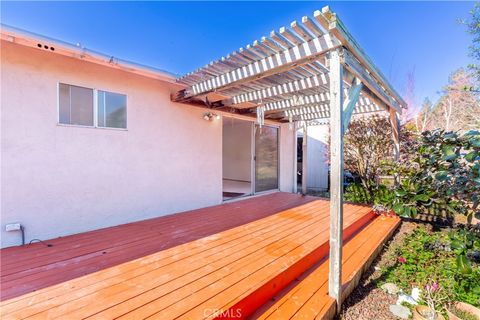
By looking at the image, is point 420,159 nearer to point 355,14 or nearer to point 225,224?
point 225,224

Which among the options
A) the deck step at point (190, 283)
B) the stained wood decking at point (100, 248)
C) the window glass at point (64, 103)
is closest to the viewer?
the deck step at point (190, 283)

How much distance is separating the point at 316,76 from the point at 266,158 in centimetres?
411

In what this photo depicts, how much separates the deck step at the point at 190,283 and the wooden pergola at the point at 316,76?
777 millimetres

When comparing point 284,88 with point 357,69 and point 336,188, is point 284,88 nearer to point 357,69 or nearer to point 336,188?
point 357,69

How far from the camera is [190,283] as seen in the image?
226cm

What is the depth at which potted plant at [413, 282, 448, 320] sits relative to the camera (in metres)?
2.25

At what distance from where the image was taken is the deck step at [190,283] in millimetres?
1869

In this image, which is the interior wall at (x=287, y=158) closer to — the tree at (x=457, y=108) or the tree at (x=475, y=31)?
the tree at (x=475, y=31)

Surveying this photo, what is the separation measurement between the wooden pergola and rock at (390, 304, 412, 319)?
65cm

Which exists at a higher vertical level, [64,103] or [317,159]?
[64,103]

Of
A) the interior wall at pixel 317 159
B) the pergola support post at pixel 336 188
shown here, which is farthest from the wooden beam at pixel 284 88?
the interior wall at pixel 317 159

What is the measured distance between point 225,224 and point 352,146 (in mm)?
4781

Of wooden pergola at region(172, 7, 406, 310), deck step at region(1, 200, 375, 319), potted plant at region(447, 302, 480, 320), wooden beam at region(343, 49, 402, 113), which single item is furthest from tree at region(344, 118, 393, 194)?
potted plant at region(447, 302, 480, 320)

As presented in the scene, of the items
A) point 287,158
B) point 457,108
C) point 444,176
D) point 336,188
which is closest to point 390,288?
point 336,188
